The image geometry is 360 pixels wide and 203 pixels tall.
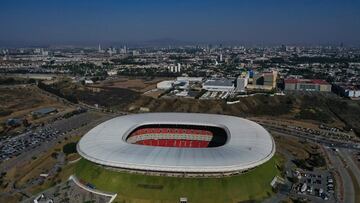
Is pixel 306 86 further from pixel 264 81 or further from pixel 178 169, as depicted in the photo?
pixel 178 169

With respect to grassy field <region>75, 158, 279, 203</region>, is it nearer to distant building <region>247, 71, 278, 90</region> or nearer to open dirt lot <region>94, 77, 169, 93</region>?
open dirt lot <region>94, 77, 169, 93</region>

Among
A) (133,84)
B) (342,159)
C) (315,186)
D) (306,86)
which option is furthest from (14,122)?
(306,86)

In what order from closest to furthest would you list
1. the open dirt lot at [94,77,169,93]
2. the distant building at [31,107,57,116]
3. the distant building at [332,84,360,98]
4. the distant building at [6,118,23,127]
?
the distant building at [6,118,23,127] < the distant building at [31,107,57,116] < the distant building at [332,84,360,98] < the open dirt lot at [94,77,169,93]

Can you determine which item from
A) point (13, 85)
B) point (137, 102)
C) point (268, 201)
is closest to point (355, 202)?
point (268, 201)

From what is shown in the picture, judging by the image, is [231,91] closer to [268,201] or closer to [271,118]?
[271,118]

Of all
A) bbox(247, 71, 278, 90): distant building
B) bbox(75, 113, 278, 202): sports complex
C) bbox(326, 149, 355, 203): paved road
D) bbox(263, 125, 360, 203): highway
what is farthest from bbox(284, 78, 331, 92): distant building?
bbox(75, 113, 278, 202): sports complex

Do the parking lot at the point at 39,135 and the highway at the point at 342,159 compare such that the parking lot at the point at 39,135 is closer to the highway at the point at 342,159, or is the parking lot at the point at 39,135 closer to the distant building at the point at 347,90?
the highway at the point at 342,159

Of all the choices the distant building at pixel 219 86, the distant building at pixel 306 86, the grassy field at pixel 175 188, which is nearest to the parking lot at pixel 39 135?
the grassy field at pixel 175 188
